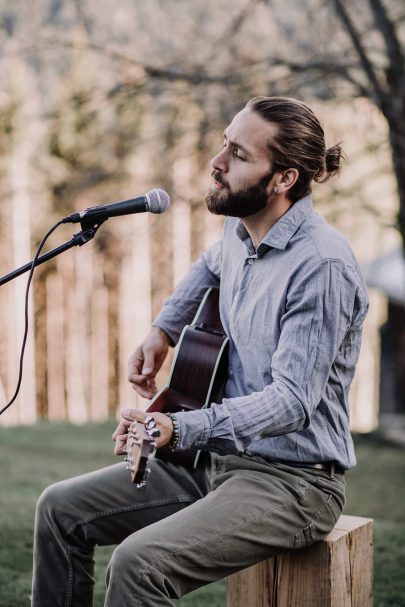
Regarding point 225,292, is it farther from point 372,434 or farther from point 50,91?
point 50,91

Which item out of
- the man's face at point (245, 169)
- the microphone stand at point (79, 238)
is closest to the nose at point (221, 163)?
the man's face at point (245, 169)

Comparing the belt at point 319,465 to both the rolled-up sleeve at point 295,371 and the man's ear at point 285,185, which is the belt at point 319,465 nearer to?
the rolled-up sleeve at point 295,371

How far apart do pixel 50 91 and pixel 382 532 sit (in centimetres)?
1161

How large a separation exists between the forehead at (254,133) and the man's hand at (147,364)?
0.76 m

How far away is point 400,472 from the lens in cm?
712

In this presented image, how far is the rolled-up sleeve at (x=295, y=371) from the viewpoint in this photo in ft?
7.16

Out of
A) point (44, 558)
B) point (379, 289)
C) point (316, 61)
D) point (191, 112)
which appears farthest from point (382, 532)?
point (379, 289)

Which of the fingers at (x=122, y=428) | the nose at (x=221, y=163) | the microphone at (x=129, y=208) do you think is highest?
the nose at (x=221, y=163)

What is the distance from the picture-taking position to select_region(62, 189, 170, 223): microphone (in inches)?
91.4

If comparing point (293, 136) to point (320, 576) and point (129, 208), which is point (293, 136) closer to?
point (129, 208)

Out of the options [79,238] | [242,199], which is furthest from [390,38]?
[79,238]

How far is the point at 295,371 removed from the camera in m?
2.24

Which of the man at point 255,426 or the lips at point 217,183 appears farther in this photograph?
the lips at point 217,183

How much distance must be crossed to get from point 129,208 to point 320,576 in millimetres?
1146
